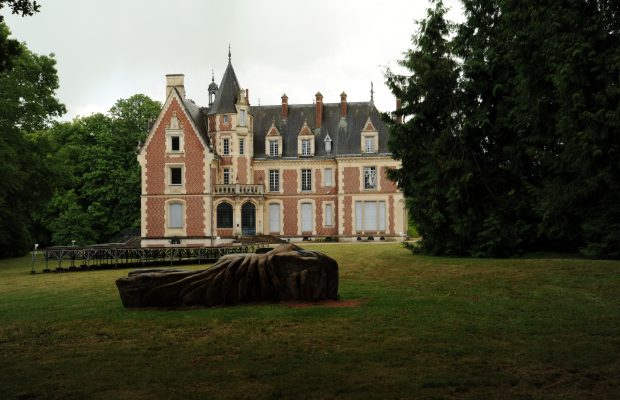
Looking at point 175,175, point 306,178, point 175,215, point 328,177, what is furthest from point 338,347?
point 306,178

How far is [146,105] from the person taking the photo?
49625mm

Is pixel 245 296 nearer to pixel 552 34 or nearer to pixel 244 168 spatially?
pixel 552 34

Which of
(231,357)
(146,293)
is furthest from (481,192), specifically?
(231,357)

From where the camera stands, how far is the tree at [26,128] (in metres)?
29.6

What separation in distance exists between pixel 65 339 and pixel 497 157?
19.6 meters

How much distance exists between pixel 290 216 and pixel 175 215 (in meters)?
9.11

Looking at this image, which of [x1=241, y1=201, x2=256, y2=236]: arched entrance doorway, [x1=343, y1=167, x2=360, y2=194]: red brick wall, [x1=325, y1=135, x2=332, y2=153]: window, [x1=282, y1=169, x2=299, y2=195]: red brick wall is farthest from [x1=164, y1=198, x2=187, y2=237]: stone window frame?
[x1=343, y1=167, x2=360, y2=194]: red brick wall

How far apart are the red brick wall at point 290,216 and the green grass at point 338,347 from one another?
3045cm

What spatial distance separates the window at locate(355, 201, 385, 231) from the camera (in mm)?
43750

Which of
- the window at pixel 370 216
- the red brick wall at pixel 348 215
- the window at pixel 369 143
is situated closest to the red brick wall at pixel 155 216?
the red brick wall at pixel 348 215

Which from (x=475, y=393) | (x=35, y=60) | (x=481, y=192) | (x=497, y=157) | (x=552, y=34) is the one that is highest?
(x=35, y=60)

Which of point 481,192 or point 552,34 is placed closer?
point 552,34

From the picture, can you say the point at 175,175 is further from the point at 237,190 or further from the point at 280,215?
the point at 280,215

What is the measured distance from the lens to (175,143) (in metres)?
42.4
